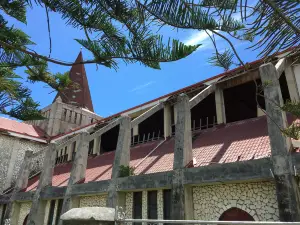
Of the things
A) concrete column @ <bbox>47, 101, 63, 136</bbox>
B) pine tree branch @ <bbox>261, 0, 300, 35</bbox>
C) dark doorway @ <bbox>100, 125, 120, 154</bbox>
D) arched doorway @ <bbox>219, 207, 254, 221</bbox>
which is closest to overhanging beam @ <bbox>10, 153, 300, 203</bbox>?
arched doorway @ <bbox>219, 207, 254, 221</bbox>

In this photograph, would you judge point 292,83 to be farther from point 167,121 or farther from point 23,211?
point 23,211

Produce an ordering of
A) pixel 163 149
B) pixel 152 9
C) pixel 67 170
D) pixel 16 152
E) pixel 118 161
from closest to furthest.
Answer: pixel 152 9 < pixel 118 161 < pixel 163 149 < pixel 67 170 < pixel 16 152

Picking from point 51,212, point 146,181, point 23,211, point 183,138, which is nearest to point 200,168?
point 183,138

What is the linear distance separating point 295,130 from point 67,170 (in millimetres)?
13297

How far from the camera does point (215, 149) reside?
25.6 ft

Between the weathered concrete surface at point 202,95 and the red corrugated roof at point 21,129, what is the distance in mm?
12655

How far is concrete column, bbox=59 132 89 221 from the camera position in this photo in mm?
9773

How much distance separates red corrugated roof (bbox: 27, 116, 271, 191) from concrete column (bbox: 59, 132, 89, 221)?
1.34 ft

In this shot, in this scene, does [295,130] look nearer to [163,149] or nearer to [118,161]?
[118,161]

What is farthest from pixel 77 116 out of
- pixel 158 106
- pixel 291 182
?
pixel 291 182

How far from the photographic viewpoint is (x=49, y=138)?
59.6ft

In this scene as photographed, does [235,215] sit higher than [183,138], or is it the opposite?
[183,138]

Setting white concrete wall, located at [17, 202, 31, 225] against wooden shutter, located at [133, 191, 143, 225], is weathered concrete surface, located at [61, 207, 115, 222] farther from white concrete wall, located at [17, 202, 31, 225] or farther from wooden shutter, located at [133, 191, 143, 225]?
white concrete wall, located at [17, 202, 31, 225]

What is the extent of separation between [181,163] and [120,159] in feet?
8.29
